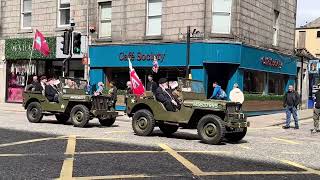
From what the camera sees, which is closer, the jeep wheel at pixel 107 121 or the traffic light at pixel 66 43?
the jeep wheel at pixel 107 121

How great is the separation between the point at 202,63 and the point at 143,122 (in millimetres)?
9186

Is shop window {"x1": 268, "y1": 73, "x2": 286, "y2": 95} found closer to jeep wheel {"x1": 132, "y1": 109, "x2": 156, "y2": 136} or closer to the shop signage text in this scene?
the shop signage text

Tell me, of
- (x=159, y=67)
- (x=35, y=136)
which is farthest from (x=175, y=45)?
(x=35, y=136)

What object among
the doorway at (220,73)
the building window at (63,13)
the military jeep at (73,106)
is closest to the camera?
the military jeep at (73,106)

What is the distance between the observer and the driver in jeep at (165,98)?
13953 millimetres

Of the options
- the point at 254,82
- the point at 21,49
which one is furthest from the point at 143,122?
the point at 21,49

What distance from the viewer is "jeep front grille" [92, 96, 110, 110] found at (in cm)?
1684

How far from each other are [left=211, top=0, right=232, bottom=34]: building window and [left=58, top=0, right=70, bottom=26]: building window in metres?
9.21

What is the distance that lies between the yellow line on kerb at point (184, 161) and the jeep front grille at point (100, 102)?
520 centimetres

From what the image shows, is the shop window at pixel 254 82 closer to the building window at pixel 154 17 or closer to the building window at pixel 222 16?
the building window at pixel 222 16

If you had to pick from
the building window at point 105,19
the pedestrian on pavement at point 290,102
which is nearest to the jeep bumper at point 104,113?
the pedestrian on pavement at point 290,102

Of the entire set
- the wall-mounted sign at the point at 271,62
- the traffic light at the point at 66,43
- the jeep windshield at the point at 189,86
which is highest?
the traffic light at the point at 66,43

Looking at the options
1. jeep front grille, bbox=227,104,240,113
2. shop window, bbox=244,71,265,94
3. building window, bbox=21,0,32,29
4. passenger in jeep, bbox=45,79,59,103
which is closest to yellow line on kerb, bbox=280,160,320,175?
jeep front grille, bbox=227,104,240,113

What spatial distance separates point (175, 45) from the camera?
2392cm
